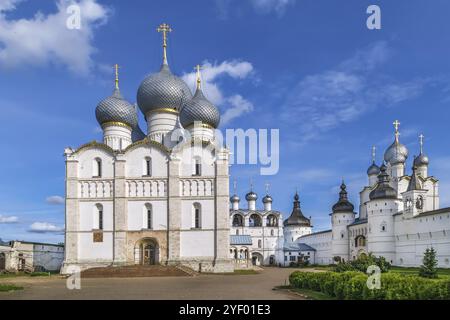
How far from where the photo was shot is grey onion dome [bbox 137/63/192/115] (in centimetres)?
4038

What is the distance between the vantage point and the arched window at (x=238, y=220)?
68.9 metres

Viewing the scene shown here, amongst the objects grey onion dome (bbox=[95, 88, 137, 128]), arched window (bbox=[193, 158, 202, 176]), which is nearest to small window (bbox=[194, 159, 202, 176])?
arched window (bbox=[193, 158, 202, 176])

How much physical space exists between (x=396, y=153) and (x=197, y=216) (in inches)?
1311

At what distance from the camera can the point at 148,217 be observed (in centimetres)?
3512

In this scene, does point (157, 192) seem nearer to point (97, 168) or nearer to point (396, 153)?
point (97, 168)

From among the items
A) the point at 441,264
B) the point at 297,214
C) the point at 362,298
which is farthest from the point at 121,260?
the point at 297,214

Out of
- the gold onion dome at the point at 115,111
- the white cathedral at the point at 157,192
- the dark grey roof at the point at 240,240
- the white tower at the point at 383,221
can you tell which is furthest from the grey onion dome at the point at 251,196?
the gold onion dome at the point at 115,111

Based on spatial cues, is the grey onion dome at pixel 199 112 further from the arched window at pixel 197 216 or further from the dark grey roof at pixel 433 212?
the dark grey roof at pixel 433 212

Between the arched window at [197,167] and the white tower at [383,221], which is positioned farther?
the white tower at [383,221]

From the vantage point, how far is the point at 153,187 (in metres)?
35.2

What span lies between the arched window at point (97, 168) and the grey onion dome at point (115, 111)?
4600 millimetres

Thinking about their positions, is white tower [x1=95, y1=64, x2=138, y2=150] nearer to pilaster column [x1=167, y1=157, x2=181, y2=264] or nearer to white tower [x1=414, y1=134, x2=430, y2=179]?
pilaster column [x1=167, y1=157, x2=181, y2=264]

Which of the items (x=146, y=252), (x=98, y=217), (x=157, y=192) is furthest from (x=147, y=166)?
(x=146, y=252)
